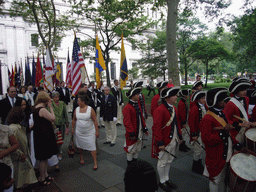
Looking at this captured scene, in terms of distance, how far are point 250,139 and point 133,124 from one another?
2.40 metres

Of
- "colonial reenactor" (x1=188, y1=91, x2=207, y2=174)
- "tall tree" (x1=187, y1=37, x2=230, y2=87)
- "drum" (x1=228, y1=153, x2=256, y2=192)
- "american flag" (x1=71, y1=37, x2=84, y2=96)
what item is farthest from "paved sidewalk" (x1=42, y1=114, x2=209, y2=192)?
"tall tree" (x1=187, y1=37, x2=230, y2=87)

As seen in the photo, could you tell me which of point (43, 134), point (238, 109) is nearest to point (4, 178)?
point (43, 134)

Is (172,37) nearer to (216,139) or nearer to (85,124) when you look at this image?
(85,124)

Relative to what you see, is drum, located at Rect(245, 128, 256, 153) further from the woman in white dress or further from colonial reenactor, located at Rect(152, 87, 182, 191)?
the woman in white dress

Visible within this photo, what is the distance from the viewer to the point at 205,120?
320 cm

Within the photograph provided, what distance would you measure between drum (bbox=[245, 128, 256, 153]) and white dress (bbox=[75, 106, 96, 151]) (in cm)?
340

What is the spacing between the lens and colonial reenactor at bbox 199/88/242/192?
3.10m

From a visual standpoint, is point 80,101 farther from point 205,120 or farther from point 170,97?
point 205,120

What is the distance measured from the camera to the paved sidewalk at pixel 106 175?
397 cm

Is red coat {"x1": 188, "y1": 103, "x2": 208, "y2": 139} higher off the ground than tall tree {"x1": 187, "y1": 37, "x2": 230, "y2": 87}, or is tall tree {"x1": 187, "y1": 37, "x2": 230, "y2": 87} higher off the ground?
tall tree {"x1": 187, "y1": 37, "x2": 230, "y2": 87}

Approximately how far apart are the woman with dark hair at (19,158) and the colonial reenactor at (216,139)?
130 inches

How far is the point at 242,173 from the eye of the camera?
9.02 ft

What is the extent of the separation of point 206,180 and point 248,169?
1.54 m

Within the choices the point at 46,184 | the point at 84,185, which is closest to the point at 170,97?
the point at 84,185
